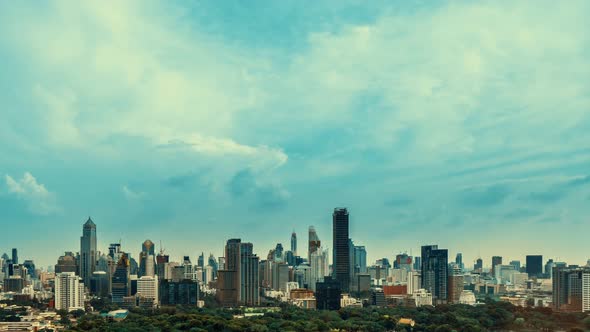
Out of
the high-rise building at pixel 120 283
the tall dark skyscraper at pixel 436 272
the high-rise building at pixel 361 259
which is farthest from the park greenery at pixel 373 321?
the high-rise building at pixel 361 259

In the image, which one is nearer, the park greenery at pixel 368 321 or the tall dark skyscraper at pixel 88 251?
the park greenery at pixel 368 321

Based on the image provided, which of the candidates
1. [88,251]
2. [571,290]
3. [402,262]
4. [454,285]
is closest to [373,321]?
[571,290]

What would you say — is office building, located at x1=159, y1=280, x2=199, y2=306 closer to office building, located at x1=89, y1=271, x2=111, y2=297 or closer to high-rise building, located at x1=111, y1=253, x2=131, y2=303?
high-rise building, located at x1=111, y1=253, x2=131, y2=303

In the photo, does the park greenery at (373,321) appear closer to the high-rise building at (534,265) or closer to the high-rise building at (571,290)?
the high-rise building at (571,290)

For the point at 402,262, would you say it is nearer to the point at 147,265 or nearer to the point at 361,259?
the point at 361,259

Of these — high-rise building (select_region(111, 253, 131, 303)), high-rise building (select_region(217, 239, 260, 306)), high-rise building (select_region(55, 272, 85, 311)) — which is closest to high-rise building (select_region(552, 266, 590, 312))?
high-rise building (select_region(217, 239, 260, 306))

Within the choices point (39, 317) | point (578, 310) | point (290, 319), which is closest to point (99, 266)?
point (39, 317)
